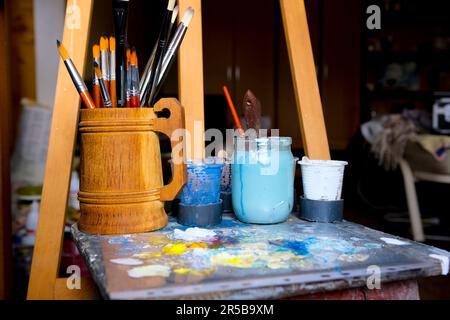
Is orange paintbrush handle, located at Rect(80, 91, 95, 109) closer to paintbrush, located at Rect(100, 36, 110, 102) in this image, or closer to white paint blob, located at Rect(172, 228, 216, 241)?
paintbrush, located at Rect(100, 36, 110, 102)

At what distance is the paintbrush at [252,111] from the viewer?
2.79 ft

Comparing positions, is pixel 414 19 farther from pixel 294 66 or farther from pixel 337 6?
pixel 294 66

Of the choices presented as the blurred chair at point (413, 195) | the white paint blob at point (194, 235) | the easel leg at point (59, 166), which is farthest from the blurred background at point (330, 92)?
the white paint blob at point (194, 235)

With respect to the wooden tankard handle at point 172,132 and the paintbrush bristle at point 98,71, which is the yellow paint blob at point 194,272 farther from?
the paintbrush bristle at point 98,71

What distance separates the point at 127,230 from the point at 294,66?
0.50 metres

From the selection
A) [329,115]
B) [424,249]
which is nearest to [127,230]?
[424,249]

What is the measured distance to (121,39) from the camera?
76cm

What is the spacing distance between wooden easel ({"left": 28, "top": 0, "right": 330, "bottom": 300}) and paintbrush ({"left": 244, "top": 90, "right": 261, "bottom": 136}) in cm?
10

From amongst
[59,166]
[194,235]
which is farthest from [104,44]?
[194,235]

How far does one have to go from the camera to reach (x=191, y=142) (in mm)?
894

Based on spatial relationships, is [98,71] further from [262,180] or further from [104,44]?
[262,180]

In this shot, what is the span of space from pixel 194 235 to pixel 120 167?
16cm

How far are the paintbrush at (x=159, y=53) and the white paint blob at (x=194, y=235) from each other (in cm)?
25

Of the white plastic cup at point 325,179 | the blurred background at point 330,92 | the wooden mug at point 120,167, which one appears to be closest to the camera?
A: the wooden mug at point 120,167
